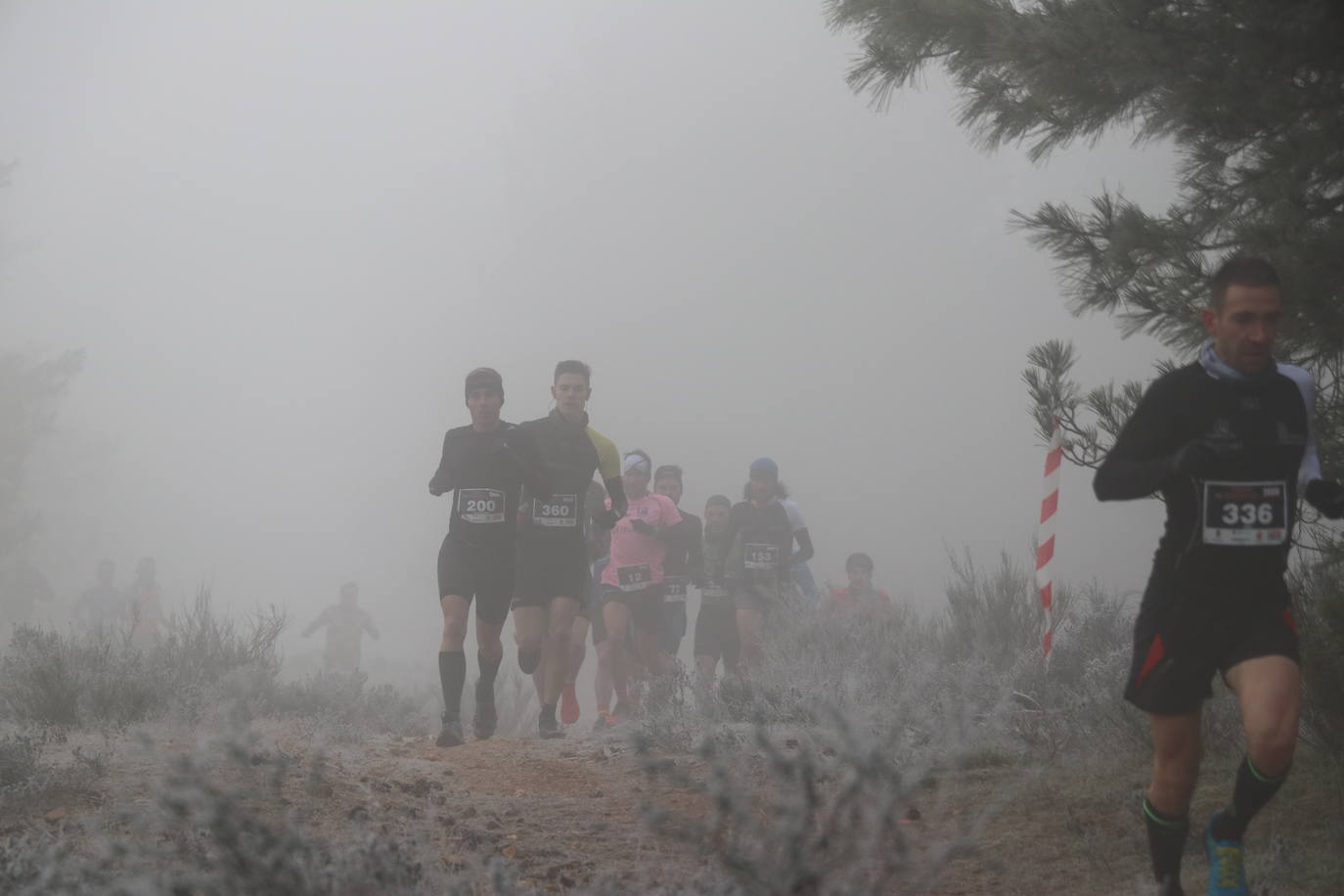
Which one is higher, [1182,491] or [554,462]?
[554,462]

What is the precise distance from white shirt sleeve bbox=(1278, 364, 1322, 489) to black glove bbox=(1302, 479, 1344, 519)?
5 centimetres

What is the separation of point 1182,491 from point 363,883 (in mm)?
2407

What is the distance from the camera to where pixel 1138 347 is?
108 meters

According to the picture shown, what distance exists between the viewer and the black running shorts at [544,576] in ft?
25.7

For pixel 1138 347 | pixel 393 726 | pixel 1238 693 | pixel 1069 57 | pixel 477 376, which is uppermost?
pixel 1138 347

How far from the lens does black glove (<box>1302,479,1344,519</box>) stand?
3199mm

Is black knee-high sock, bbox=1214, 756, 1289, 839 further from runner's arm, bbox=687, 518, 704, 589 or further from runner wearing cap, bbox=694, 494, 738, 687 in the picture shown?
runner wearing cap, bbox=694, 494, 738, 687

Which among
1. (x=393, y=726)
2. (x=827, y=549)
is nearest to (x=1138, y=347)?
(x=827, y=549)

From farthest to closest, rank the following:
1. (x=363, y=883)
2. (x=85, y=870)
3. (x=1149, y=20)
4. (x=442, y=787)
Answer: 1. (x=442, y=787)
2. (x=1149, y=20)
3. (x=85, y=870)
4. (x=363, y=883)

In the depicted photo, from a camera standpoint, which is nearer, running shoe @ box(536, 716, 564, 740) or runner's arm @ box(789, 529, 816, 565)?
running shoe @ box(536, 716, 564, 740)

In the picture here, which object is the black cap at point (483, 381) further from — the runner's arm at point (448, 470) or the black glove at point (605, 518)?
the black glove at point (605, 518)

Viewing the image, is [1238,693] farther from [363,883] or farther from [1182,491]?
[363,883]

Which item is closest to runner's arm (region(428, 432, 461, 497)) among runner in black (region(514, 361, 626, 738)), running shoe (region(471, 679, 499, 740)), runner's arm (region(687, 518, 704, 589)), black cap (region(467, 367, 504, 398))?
black cap (region(467, 367, 504, 398))

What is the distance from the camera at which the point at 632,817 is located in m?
4.66
